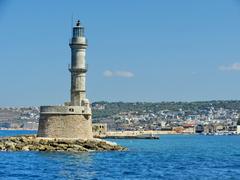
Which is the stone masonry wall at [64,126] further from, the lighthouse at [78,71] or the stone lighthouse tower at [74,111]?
the lighthouse at [78,71]

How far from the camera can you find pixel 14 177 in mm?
34344

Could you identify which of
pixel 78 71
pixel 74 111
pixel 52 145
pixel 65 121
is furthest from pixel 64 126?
pixel 78 71

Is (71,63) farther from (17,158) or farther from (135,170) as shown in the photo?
(135,170)

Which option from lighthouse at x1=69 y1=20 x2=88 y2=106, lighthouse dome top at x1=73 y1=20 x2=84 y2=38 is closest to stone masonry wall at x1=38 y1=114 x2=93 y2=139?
lighthouse at x1=69 y1=20 x2=88 y2=106

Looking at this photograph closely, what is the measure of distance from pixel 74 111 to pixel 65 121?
860 millimetres

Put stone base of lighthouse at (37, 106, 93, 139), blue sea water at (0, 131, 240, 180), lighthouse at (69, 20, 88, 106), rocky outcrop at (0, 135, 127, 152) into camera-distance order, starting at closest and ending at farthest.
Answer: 1. blue sea water at (0, 131, 240, 180)
2. rocky outcrop at (0, 135, 127, 152)
3. stone base of lighthouse at (37, 106, 93, 139)
4. lighthouse at (69, 20, 88, 106)

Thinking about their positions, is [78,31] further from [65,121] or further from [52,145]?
[52,145]

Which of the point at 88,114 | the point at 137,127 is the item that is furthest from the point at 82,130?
the point at 137,127

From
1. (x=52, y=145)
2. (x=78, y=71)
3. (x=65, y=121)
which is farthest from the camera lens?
(x=78, y=71)

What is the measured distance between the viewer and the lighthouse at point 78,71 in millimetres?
53719

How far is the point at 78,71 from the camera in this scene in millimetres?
53812

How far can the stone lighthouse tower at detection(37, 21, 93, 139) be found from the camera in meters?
51.7

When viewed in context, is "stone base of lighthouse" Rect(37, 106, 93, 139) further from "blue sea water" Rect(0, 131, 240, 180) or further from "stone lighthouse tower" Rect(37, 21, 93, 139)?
"blue sea water" Rect(0, 131, 240, 180)

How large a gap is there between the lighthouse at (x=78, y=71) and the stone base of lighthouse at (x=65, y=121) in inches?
63.1
